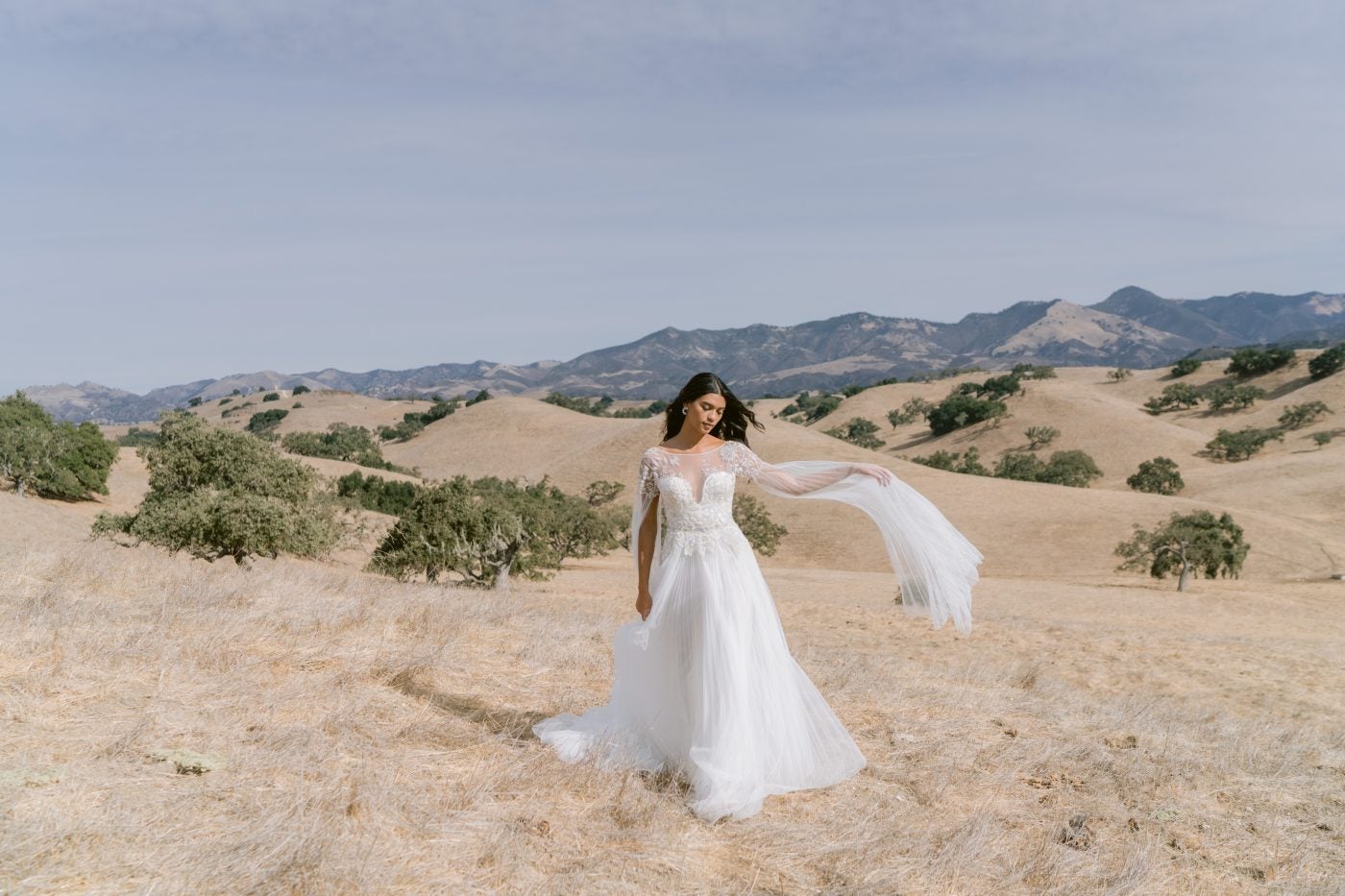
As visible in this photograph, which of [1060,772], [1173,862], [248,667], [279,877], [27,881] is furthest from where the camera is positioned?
[248,667]

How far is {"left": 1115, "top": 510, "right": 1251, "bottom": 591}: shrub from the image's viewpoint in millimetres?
28875

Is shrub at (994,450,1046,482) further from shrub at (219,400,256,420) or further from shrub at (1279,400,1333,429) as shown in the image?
shrub at (219,400,256,420)

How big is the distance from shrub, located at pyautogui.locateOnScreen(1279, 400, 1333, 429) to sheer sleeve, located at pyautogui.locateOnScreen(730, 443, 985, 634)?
7451cm

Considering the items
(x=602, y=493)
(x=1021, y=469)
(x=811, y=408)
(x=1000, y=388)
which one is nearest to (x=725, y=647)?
(x=602, y=493)

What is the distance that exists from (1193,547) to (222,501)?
2908cm

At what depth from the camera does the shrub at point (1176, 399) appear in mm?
82500

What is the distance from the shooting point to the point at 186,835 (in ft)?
13.1

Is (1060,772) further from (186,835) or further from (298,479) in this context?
(298,479)

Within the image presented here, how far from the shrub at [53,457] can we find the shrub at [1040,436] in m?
62.9

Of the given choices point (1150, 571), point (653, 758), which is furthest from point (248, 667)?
point (1150, 571)

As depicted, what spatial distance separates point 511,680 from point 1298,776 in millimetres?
6270

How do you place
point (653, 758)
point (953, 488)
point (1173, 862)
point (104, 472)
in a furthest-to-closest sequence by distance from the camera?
point (953, 488)
point (104, 472)
point (653, 758)
point (1173, 862)

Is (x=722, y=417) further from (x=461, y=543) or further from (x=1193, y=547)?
(x=1193, y=547)

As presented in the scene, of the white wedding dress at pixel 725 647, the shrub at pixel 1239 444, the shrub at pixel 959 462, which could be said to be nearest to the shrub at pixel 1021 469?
the shrub at pixel 959 462
